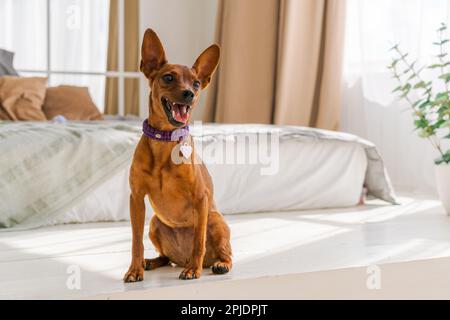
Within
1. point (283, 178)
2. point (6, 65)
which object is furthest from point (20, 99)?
point (283, 178)

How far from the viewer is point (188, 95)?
1.29m

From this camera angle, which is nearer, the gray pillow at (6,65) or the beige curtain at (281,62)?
the gray pillow at (6,65)

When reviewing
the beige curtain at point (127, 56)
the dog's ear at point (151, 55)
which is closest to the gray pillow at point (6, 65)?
the beige curtain at point (127, 56)

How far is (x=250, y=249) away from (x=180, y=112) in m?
0.67

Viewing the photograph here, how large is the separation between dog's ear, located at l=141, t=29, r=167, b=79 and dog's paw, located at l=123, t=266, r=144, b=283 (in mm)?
434

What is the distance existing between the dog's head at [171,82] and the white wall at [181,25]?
3804 millimetres

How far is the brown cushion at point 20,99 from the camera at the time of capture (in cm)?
355

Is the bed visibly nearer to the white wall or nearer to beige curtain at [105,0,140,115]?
beige curtain at [105,0,140,115]

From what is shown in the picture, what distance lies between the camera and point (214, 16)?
5.42 metres

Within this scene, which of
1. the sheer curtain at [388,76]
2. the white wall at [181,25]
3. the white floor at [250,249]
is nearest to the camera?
the white floor at [250,249]

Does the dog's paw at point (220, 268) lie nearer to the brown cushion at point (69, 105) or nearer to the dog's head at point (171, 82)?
the dog's head at point (171, 82)

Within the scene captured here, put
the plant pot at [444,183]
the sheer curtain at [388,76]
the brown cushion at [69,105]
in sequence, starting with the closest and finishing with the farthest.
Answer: the plant pot at [444,183] → the sheer curtain at [388,76] → the brown cushion at [69,105]

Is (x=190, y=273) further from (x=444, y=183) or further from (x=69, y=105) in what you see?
(x=69, y=105)

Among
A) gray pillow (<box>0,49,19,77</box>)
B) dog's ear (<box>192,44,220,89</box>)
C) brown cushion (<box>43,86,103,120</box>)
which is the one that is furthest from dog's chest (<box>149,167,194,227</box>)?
gray pillow (<box>0,49,19,77</box>)
